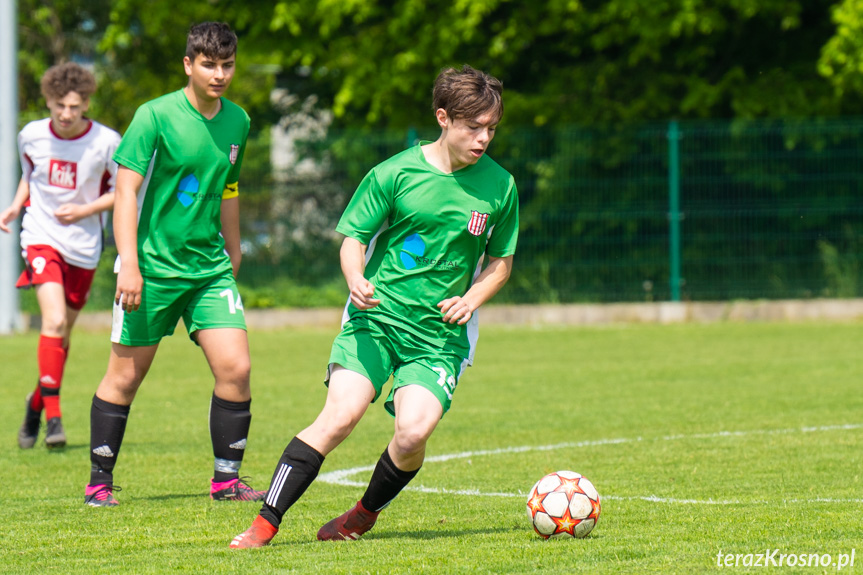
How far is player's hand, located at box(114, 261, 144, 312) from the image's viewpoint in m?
5.66

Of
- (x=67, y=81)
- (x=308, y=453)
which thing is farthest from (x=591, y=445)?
(x=67, y=81)

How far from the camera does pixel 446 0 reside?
19516 mm

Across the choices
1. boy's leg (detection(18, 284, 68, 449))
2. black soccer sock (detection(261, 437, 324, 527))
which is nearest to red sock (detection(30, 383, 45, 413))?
boy's leg (detection(18, 284, 68, 449))

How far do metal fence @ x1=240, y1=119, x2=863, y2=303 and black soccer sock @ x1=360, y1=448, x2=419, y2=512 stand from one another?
40.0ft

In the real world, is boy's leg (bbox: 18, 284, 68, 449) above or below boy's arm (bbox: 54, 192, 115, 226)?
below

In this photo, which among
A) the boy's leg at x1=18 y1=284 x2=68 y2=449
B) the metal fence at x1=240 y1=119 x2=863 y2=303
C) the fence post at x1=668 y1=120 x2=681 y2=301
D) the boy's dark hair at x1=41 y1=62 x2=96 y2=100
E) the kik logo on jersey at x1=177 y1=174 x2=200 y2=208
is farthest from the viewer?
the fence post at x1=668 y1=120 x2=681 y2=301

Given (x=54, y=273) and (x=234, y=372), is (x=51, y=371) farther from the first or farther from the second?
(x=234, y=372)

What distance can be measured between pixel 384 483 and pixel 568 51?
53.8 ft

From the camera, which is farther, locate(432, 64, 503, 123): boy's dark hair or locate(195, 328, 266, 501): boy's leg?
locate(195, 328, 266, 501): boy's leg

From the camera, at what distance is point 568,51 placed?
2050cm

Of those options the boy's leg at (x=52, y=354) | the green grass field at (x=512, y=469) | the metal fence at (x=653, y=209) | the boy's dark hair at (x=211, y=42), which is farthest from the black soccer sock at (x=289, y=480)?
the metal fence at (x=653, y=209)

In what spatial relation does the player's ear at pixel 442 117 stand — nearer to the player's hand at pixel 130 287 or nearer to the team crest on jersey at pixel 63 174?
the player's hand at pixel 130 287

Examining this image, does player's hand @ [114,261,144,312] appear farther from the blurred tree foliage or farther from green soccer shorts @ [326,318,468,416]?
the blurred tree foliage

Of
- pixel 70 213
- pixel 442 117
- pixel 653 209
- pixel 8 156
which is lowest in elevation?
pixel 653 209
